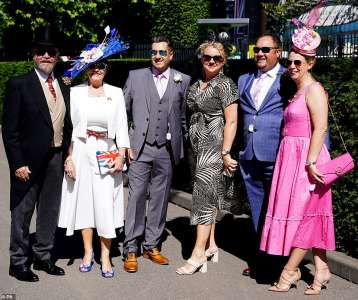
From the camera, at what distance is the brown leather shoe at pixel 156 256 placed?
6320 millimetres

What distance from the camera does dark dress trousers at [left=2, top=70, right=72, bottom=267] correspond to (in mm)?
5535

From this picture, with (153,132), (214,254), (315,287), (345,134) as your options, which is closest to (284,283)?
(315,287)

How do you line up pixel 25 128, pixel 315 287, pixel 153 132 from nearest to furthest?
pixel 315 287
pixel 25 128
pixel 153 132

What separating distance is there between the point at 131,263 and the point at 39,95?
1.74 meters

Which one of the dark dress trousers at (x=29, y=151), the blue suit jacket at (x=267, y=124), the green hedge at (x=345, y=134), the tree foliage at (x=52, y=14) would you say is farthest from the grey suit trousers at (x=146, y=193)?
the tree foliage at (x=52, y=14)

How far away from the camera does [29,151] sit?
561 cm

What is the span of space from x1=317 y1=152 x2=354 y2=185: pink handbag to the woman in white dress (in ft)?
5.92

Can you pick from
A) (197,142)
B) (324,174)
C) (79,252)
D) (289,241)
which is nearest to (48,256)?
(79,252)

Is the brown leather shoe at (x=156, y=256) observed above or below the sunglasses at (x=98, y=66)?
below

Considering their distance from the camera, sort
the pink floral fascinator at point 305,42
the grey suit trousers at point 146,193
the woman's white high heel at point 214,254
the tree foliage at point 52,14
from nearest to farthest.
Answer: the pink floral fascinator at point 305,42 < the grey suit trousers at point 146,193 < the woman's white high heel at point 214,254 < the tree foliage at point 52,14

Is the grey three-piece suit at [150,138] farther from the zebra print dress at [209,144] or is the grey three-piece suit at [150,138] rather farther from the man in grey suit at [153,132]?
the zebra print dress at [209,144]

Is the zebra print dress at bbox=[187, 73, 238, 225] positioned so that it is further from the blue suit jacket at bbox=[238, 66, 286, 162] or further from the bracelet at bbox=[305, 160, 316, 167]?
the bracelet at bbox=[305, 160, 316, 167]

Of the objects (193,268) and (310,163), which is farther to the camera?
(193,268)

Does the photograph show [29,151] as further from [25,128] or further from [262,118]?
[262,118]
